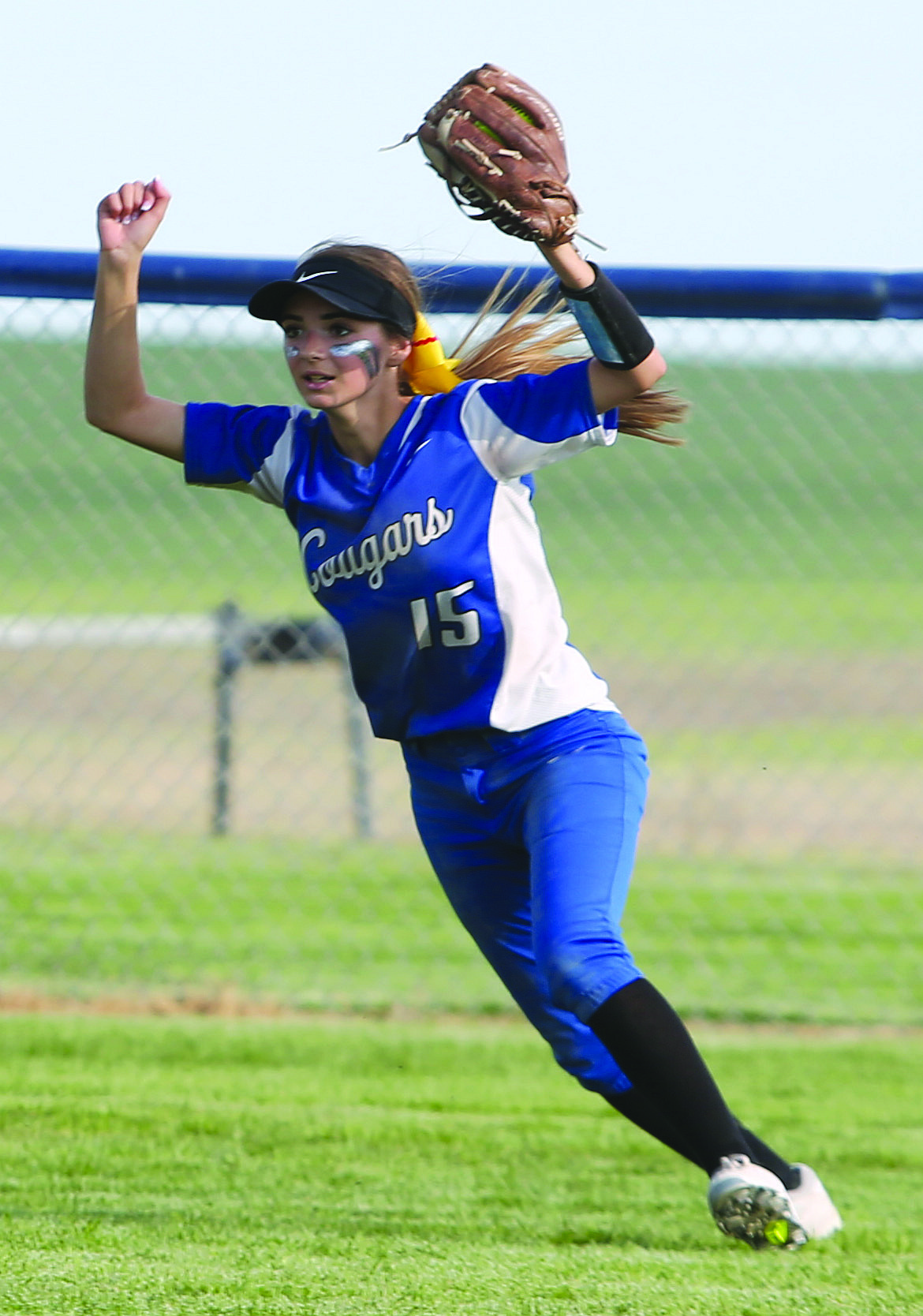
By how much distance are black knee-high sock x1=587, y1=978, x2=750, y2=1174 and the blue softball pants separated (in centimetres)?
3

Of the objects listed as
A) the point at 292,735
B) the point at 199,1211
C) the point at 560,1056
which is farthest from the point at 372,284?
the point at 292,735

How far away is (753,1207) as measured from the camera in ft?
7.56

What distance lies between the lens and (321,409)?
293cm

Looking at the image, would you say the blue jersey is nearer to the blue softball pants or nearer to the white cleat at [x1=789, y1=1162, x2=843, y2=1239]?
the blue softball pants

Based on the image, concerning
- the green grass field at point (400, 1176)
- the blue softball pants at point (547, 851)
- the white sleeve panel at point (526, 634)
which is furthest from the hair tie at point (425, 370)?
the green grass field at point (400, 1176)

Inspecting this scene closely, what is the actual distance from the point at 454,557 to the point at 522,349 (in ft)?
1.97

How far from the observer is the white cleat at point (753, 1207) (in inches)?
90.7

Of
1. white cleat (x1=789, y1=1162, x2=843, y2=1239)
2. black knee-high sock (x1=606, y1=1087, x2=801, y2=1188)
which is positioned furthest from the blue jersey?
white cleat (x1=789, y1=1162, x2=843, y2=1239)

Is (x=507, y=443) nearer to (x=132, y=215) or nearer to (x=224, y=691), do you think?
(x=132, y=215)

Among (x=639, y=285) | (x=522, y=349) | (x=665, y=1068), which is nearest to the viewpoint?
(x=665, y=1068)

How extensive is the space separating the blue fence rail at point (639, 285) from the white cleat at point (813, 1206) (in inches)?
99.1

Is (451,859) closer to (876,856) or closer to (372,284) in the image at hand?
(372,284)

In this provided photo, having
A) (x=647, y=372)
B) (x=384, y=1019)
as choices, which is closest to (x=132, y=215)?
(x=647, y=372)

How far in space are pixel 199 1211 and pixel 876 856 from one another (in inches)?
228
